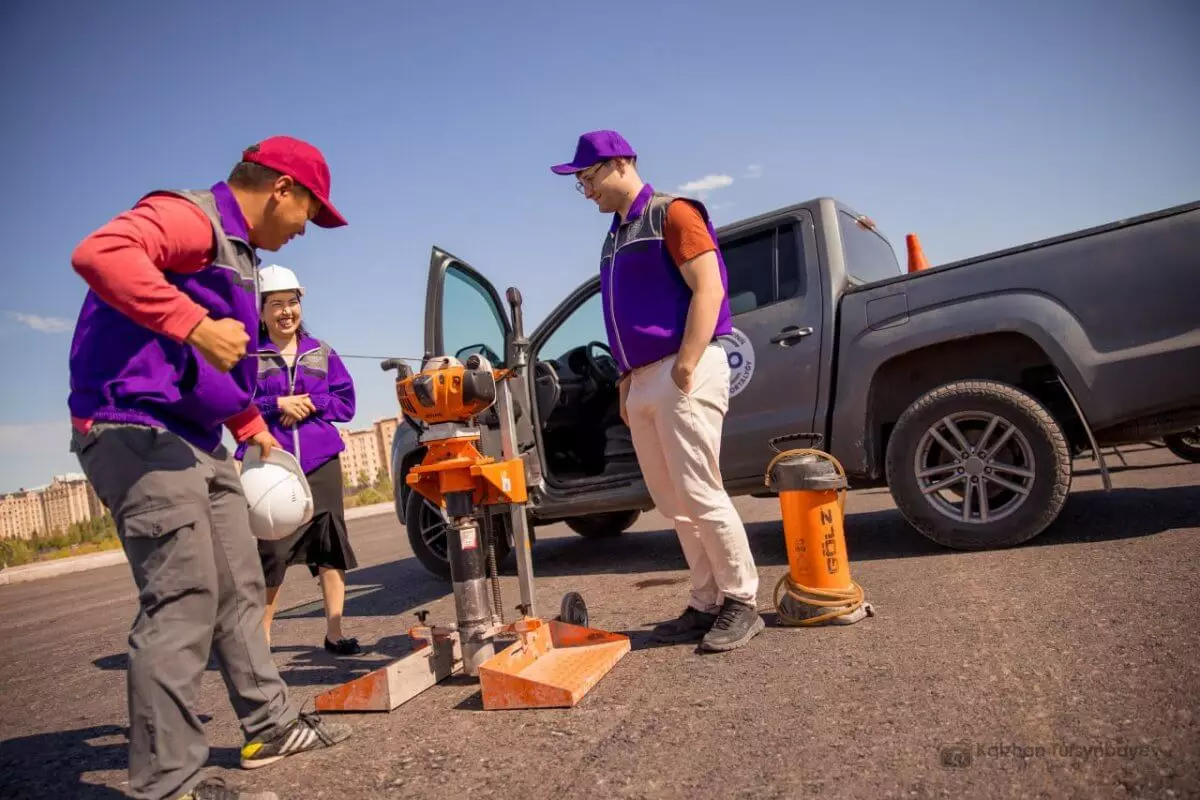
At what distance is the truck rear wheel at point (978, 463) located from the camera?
374 centimetres

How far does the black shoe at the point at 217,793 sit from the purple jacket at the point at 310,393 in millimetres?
1727

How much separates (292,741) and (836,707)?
5.31ft

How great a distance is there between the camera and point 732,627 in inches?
117

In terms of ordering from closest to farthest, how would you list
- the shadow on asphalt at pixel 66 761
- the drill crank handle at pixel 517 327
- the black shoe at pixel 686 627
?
the shadow on asphalt at pixel 66 761 → the black shoe at pixel 686 627 → the drill crank handle at pixel 517 327

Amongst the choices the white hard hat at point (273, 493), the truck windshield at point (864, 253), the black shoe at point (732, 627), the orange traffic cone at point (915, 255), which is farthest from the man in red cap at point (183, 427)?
the orange traffic cone at point (915, 255)

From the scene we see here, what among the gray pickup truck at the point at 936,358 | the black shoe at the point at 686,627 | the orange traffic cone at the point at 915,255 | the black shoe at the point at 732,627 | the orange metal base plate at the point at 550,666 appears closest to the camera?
the orange metal base plate at the point at 550,666

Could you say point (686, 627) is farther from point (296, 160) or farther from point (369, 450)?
point (369, 450)

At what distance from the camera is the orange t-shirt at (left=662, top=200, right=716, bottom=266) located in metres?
2.95

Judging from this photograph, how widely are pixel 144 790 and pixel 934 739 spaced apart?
1900 mm

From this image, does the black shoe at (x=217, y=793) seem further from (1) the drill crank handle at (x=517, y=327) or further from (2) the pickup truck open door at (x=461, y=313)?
(2) the pickup truck open door at (x=461, y=313)

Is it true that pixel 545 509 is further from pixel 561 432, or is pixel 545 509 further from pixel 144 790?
pixel 144 790

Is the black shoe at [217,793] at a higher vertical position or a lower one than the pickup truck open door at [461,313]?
lower

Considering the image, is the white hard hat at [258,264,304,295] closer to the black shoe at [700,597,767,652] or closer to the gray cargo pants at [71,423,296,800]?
the gray cargo pants at [71,423,296,800]

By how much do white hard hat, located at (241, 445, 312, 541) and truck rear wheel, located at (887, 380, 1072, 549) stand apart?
2969 millimetres
